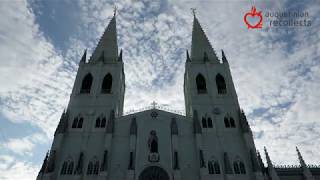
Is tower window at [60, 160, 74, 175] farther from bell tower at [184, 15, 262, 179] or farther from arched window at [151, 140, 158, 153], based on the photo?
bell tower at [184, 15, 262, 179]

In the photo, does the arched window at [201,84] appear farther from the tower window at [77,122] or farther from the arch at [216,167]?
the tower window at [77,122]

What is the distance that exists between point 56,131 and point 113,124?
6.03 meters

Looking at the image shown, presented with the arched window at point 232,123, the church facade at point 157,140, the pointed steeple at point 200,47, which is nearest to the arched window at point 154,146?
the church facade at point 157,140

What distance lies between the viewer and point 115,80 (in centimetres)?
3434

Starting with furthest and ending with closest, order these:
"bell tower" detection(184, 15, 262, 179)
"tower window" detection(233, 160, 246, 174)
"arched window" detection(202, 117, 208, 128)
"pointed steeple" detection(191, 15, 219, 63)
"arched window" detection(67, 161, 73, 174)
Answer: "pointed steeple" detection(191, 15, 219, 63) < "arched window" detection(202, 117, 208, 128) < "bell tower" detection(184, 15, 262, 179) < "tower window" detection(233, 160, 246, 174) < "arched window" detection(67, 161, 73, 174)

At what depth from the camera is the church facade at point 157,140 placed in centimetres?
2672

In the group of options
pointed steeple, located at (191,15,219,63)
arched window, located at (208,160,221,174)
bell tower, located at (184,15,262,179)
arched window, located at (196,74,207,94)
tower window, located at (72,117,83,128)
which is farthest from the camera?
pointed steeple, located at (191,15,219,63)

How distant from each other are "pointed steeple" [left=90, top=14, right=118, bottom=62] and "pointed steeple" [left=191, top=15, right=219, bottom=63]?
1138 centimetres

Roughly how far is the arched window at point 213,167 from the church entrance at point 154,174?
435 cm

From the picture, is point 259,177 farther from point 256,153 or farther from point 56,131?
point 56,131

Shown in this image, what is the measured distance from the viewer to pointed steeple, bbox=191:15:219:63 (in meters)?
38.5

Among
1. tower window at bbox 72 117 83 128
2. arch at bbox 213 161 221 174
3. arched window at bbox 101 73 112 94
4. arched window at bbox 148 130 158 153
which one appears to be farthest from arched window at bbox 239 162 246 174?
tower window at bbox 72 117 83 128

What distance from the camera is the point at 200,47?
40094 mm

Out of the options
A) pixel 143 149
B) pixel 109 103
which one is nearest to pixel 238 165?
pixel 143 149
